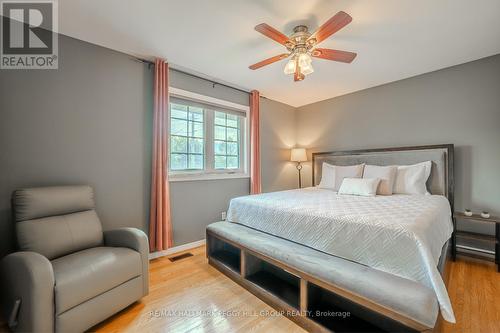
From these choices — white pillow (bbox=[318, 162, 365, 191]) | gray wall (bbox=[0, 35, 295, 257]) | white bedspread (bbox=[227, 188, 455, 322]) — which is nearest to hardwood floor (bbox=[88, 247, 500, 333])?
white bedspread (bbox=[227, 188, 455, 322])

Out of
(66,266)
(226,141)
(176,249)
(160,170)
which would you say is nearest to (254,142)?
(226,141)

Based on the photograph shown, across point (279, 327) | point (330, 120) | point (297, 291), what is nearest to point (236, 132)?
point (330, 120)

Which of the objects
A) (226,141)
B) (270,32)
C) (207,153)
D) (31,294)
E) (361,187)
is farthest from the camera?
(226,141)

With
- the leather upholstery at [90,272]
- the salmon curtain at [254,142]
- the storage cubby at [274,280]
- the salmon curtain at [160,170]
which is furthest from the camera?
the salmon curtain at [254,142]

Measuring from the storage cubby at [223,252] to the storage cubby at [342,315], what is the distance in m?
0.92

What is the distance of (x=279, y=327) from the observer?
154 centimetres

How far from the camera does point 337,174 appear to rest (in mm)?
3447

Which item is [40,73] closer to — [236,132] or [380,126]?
[236,132]

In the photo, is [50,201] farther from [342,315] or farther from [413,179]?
[413,179]

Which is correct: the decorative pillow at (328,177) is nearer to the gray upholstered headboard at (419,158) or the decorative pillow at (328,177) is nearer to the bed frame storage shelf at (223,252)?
the gray upholstered headboard at (419,158)

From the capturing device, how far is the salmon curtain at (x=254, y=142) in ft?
12.2

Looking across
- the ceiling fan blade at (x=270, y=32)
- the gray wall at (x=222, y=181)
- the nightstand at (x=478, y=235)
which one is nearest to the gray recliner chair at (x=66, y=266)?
the gray wall at (x=222, y=181)

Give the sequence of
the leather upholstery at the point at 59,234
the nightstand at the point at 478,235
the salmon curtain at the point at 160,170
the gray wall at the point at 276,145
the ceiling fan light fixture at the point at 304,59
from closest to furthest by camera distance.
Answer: the leather upholstery at the point at 59,234
the ceiling fan light fixture at the point at 304,59
the nightstand at the point at 478,235
the salmon curtain at the point at 160,170
the gray wall at the point at 276,145

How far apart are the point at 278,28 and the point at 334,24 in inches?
25.1
